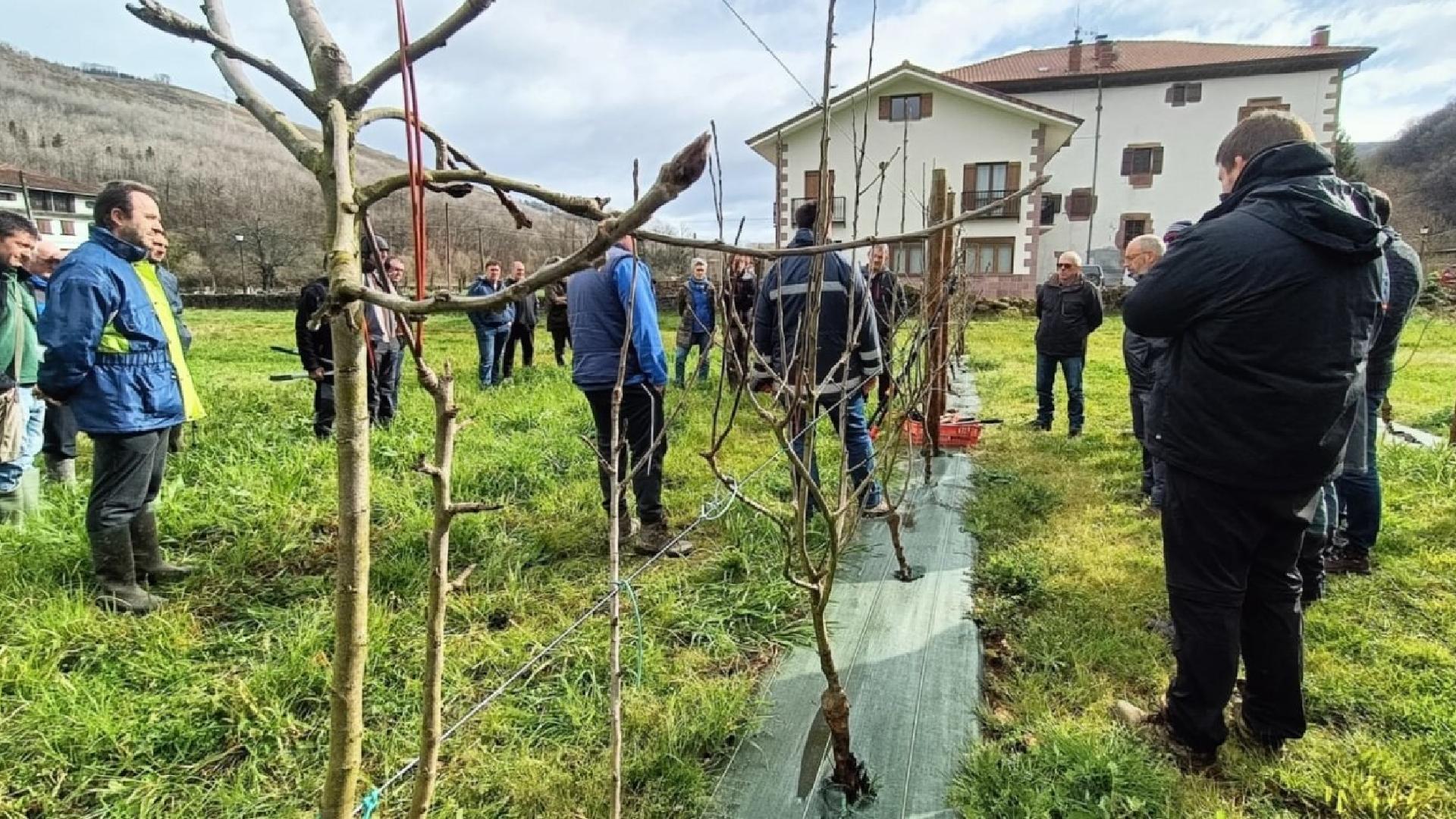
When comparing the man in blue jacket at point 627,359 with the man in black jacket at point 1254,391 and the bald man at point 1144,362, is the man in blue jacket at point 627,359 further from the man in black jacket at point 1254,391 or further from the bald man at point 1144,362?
the bald man at point 1144,362

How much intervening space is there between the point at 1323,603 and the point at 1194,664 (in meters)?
1.70

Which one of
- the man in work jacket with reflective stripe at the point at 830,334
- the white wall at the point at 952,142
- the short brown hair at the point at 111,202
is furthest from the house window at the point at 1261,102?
the short brown hair at the point at 111,202

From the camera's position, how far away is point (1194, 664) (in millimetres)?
2107

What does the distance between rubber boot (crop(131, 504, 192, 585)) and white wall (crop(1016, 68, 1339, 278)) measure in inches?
1264

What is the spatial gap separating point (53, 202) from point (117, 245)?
6025cm

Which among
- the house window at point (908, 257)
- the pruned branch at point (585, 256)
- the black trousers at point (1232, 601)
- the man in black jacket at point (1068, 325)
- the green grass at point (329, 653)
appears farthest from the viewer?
the house window at point (908, 257)

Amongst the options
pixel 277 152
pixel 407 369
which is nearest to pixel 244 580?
pixel 407 369

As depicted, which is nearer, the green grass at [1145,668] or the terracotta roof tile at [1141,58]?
the green grass at [1145,668]

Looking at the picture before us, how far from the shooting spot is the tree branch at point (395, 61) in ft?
2.54

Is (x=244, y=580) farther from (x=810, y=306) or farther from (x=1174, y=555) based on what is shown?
(x=1174, y=555)

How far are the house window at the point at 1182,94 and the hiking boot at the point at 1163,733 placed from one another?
3453 centimetres

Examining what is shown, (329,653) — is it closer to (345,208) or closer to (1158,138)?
(345,208)

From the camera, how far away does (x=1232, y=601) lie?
2.02 m

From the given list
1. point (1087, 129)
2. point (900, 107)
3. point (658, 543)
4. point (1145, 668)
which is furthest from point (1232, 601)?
point (1087, 129)
